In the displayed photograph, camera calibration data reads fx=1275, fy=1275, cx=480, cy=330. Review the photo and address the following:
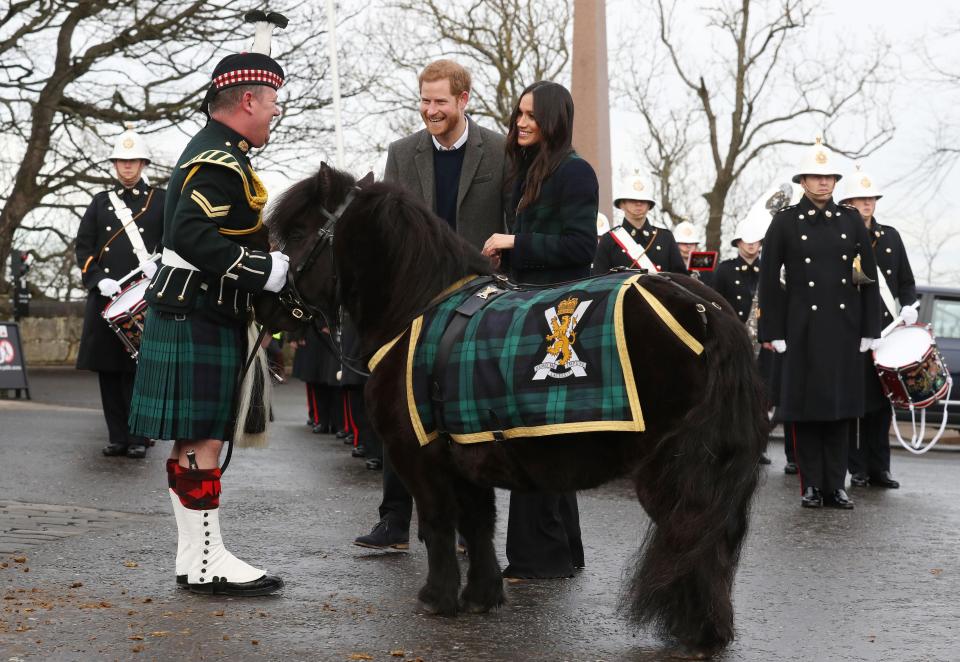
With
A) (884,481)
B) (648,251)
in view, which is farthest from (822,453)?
(648,251)

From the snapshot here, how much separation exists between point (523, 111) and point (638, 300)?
5.19ft

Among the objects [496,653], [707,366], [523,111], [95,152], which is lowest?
[496,653]

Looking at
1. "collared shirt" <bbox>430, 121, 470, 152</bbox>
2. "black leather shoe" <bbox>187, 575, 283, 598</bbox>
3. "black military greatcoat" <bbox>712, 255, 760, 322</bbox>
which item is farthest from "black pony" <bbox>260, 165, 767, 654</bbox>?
"black military greatcoat" <bbox>712, 255, 760, 322</bbox>

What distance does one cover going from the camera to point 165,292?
5.34 metres

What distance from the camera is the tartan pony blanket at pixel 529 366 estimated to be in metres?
4.42

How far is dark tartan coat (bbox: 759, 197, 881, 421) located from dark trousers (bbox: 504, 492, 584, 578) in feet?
10.9

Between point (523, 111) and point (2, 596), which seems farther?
point (523, 111)

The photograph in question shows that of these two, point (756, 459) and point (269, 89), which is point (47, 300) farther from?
point (756, 459)

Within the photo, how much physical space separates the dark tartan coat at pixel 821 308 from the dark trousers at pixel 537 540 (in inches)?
131

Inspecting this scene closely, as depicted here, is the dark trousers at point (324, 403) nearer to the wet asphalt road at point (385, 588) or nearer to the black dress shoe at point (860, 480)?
the wet asphalt road at point (385, 588)

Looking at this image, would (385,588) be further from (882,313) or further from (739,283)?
(739,283)

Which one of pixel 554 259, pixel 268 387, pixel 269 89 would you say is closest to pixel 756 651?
pixel 554 259

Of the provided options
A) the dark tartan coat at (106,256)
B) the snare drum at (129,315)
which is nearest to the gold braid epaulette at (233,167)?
the snare drum at (129,315)

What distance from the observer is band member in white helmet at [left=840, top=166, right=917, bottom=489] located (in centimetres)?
1005
